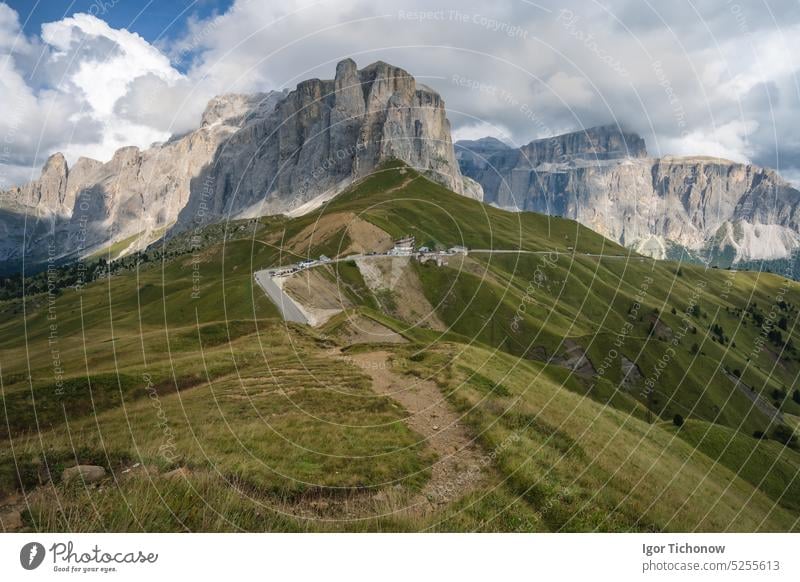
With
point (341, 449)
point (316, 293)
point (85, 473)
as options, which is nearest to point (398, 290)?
point (316, 293)

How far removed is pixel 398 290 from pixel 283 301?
5098 cm

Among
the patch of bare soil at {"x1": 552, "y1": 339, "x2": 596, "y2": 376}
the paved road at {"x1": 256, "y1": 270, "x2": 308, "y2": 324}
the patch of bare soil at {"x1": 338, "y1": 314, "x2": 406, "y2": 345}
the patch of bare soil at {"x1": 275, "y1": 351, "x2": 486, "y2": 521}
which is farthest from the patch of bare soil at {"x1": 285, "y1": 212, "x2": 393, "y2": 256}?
the patch of bare soil at {"x1": 275, "y1": 351, "x2": 486, "y2": 521}

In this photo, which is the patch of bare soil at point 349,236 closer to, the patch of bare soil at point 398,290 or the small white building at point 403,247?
the small white building at point 403,247

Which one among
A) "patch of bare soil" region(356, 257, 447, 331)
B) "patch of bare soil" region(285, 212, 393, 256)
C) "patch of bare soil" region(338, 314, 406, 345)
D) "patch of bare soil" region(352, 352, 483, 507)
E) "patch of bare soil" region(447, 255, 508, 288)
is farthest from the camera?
"patch of bare soil" region(285, 212, 393, 256)

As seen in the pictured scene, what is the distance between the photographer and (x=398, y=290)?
5037 inches

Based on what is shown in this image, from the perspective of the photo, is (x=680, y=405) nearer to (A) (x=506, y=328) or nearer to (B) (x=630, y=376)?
(B) (x=630, y=376)

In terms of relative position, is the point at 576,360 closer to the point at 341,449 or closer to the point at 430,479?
the point at 430,479

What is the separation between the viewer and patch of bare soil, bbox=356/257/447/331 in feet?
400

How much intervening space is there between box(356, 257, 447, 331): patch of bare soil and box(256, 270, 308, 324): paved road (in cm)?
3036

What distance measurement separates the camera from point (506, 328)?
127m

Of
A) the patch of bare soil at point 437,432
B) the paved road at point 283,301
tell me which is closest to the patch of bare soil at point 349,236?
the paved road at point 283,301

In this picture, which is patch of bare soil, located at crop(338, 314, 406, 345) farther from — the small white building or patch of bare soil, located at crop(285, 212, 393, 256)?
patch of bare soil, located at crop(285, 212, 393, 256)
